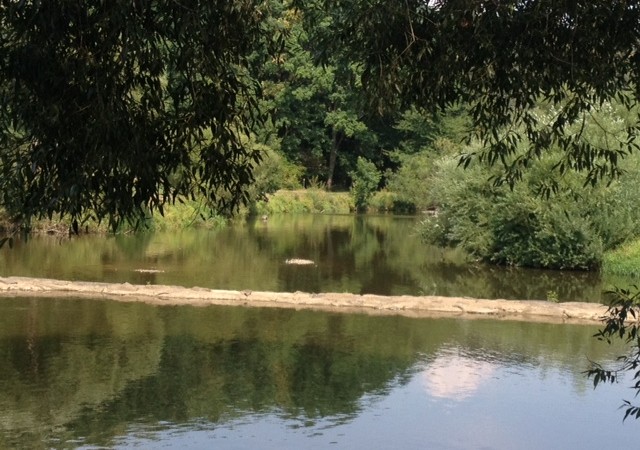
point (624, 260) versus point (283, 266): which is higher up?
point (624, 260)

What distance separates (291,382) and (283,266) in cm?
1382

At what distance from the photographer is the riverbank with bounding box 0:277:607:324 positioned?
1797 cm

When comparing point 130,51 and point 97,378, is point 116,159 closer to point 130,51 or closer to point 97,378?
point 130,51

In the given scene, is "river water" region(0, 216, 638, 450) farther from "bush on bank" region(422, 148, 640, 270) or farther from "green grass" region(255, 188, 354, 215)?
"green grass" region(255, 188, 354, 215)

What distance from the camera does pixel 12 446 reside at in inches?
362

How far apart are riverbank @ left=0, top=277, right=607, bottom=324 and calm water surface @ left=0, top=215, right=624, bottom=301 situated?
2349mm

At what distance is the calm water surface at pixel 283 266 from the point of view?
73.1 ft

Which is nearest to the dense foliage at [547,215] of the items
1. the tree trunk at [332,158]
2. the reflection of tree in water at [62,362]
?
the reflection of tree in water at [62,362]

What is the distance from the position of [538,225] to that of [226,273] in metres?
9.54

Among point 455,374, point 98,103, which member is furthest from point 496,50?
point 455,374

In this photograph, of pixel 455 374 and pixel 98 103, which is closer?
pixel 98 103

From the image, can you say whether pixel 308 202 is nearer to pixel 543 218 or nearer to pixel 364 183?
pixel 364 183

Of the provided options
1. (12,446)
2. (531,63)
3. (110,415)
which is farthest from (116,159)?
(110,415)

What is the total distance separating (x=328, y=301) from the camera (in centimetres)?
1878
